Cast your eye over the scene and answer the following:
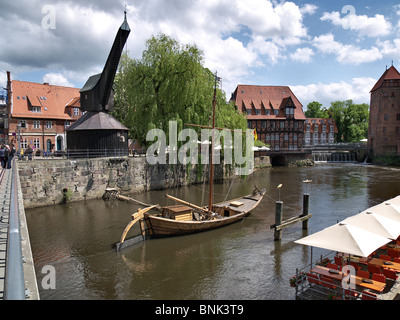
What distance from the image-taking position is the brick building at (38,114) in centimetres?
3766

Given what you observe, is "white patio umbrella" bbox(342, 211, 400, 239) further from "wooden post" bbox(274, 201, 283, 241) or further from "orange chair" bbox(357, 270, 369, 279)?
"wooden post" bbox(274, 201, 283, 241)

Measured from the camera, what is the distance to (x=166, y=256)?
13812 millimetres

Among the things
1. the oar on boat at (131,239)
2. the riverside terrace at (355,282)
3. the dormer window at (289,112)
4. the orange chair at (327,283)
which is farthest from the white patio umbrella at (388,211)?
the dormer window at (289,112)

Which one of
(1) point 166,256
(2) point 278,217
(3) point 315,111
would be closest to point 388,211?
(2) point 278,217

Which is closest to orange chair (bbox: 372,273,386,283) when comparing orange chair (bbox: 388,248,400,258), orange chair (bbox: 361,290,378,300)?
orange chair (bbox: 361,290,378,300)

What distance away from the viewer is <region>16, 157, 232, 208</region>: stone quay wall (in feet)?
69.6

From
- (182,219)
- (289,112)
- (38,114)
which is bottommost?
(182,219)

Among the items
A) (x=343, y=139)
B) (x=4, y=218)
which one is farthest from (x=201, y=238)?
(x=343, y=139)

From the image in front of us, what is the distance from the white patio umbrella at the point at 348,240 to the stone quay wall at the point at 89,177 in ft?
60.4

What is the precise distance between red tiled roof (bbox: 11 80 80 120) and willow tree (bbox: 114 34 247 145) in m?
17.1

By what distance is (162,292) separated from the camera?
1057 centimetres

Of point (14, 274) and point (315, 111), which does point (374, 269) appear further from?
point (315, 111)

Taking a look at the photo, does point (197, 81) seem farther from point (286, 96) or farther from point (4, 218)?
point (286, 96)

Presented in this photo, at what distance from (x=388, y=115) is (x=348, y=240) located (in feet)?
204
